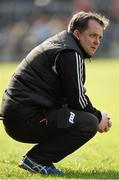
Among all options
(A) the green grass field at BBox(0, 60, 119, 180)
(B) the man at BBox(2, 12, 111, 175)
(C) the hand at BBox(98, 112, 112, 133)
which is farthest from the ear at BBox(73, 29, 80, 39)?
(A) the green grass field at BBox(0, 60, 119, 180)

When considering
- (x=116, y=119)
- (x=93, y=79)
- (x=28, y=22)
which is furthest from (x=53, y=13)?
(x=116, y=119)

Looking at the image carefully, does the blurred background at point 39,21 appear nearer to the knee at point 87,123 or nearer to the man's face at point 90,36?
the man's face at point 90,36

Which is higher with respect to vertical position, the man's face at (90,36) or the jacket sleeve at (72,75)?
the man's face at (90,36)

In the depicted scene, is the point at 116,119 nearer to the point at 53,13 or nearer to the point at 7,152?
the point at 7,152

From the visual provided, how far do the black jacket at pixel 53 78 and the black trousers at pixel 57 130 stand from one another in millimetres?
136

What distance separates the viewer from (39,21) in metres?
42.3

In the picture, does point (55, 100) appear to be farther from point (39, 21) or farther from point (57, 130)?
point (39, 21)

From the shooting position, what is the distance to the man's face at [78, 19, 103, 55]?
10.4 metres

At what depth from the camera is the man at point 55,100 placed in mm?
10188

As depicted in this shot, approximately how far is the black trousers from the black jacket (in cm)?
14

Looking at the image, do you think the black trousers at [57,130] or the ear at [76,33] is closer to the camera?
the black trousers at [57,130]

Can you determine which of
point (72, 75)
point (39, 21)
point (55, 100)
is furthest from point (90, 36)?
point (39, 21)

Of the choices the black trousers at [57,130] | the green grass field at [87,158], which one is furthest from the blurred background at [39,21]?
the black trousers at [57,130]

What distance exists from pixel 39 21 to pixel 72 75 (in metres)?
32.4
